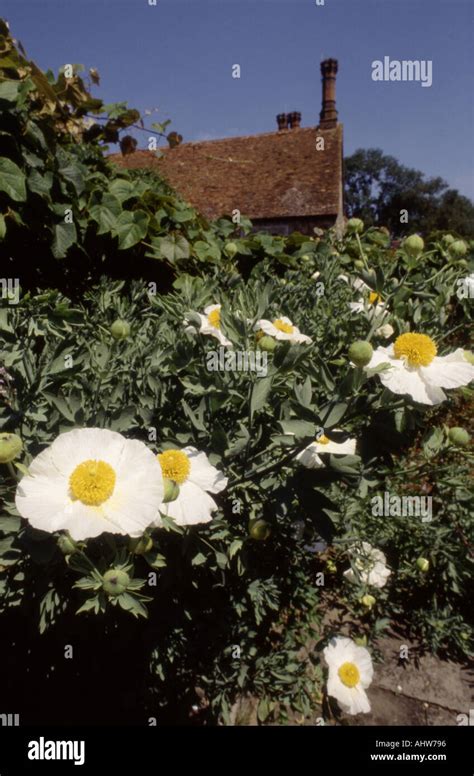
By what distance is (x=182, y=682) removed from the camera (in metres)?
1.82

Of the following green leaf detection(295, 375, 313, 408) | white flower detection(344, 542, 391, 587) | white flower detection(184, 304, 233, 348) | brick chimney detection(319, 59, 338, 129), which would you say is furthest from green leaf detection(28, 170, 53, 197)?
brick chimney detection(319, 59, 338, 129)

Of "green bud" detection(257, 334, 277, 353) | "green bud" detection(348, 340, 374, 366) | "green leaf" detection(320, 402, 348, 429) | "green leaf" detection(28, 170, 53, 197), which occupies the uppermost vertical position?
"green leaf" detection(28, 170, 53, 197)

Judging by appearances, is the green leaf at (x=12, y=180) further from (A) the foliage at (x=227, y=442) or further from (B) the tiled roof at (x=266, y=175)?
(B) the tiled roof at (x=266, y=175)

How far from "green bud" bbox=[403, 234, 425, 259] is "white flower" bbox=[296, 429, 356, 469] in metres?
0.53

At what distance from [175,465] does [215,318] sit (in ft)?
1.68

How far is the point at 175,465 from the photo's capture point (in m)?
1.12

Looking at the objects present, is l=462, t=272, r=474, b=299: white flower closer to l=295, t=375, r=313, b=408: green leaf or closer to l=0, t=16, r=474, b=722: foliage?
l=0, t=16, r=474, b=722: foliage

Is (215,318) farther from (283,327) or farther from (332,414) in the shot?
(332,414)

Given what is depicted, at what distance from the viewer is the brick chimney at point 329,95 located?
57.9 ft

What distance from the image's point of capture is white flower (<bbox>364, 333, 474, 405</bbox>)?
3.33ft

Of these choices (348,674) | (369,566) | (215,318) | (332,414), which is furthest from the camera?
(369,566)

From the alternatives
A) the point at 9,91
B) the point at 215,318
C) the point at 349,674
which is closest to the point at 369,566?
the point at 349,674

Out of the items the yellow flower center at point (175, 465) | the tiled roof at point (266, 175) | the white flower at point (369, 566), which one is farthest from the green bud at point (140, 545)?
the tiled roof at point (266, 175)

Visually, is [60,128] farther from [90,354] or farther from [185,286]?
[90,354]
